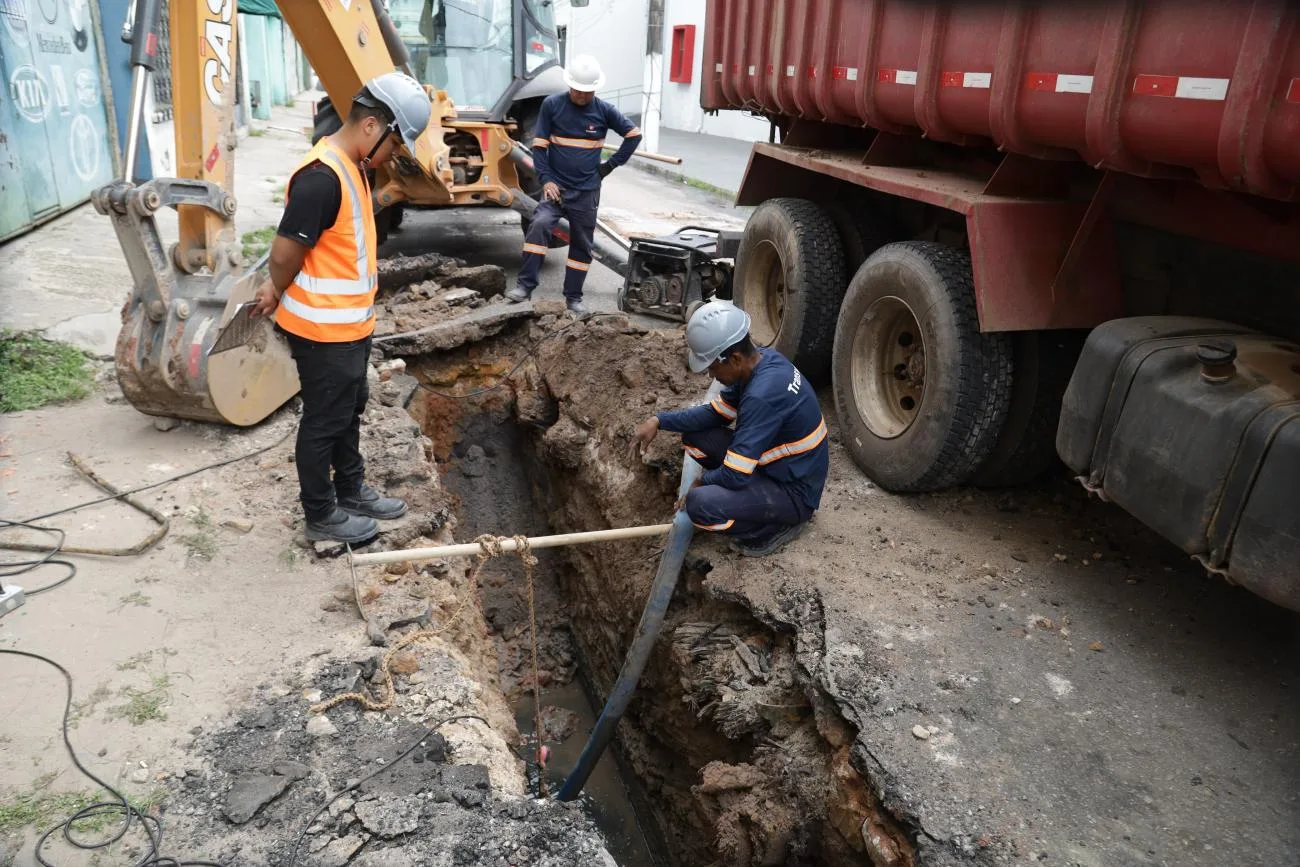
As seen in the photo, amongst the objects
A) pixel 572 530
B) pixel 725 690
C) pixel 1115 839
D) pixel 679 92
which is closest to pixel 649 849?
pixel 725 690

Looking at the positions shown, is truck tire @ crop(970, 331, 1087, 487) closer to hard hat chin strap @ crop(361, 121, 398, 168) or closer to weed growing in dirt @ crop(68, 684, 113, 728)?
hard hat chin strap @ crop(361, 121, 398, 168)

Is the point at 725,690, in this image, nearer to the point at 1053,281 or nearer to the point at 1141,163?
the point at 1053,281

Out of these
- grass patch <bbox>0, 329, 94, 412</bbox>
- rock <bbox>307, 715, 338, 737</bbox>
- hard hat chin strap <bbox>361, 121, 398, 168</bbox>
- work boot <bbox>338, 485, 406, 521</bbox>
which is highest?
hard hat chin strap <bbox>361, 121, 398, 168</bbox>

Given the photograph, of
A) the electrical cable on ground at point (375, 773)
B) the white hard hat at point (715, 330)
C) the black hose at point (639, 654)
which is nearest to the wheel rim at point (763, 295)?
the white hard hat at point (715, 330)

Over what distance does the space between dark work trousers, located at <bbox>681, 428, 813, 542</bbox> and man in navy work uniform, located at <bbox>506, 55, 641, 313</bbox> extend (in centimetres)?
369

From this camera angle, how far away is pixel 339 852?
2537 millimetres

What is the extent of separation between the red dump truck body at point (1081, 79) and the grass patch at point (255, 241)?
5617mm

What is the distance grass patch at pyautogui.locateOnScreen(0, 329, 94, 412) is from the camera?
5.17m

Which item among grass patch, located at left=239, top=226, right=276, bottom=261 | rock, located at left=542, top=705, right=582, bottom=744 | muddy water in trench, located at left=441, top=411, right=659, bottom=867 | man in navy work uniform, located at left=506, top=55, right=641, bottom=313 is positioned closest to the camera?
muddy water in trench, located at left=441, top=411, right=659, bottom=867

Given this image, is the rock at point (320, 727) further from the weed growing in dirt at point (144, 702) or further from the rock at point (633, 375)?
the rock at point (633, 375)

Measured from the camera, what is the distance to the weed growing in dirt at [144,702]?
296 centimetres

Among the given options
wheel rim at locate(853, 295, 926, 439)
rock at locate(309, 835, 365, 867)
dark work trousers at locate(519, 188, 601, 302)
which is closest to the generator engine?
dark work trousers at locate(519, 188, 601, 302)

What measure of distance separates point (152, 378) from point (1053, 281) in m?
4.34

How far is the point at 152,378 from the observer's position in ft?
14.8
